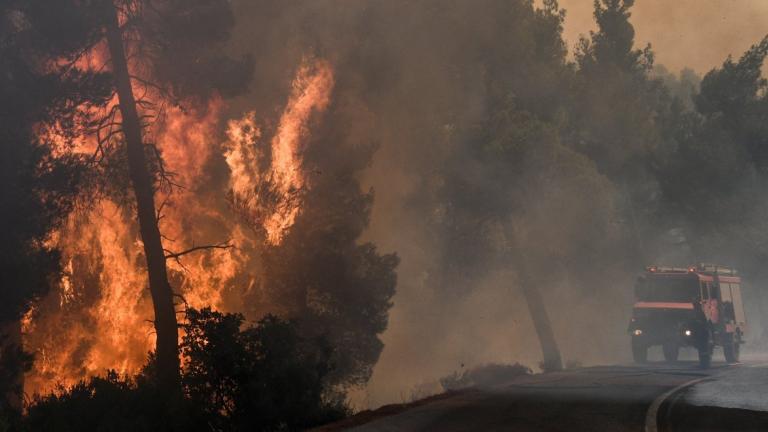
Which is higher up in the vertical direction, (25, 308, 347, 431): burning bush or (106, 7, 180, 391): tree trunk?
(106, 7, 180, 391): tree trunk

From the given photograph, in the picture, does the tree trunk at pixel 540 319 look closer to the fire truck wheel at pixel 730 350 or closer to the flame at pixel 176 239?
the fire truck wheel at pixel 730 350

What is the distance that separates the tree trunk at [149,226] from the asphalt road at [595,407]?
5706 millimetres

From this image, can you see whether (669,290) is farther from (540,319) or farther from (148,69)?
(148,69)

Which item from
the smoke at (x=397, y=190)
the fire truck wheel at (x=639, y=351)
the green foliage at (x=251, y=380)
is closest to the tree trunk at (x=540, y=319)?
the smoke at (x=397, y=190)

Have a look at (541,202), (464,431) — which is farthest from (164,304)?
(541,202)

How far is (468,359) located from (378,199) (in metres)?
12.5

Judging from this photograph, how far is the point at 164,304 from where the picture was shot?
2083cm

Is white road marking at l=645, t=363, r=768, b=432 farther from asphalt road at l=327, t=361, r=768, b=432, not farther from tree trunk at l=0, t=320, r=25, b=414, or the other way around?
tree trunk at l=0, t=320, r=25, b=414

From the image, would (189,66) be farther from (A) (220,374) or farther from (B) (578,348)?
(B) (578,348)

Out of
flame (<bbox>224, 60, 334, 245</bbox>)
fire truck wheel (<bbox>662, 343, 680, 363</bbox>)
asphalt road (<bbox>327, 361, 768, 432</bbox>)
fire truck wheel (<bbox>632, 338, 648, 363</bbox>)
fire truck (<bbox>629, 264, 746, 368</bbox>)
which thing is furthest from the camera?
fire truck wheel (<bbox>662, 343, 680, 363</bbox>)

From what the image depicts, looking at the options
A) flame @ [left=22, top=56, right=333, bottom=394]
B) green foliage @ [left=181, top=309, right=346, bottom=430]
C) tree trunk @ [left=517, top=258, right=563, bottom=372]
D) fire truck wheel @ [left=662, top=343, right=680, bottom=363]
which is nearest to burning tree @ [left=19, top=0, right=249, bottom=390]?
flame @ [left=22, top=56, right=333, bottom=394]

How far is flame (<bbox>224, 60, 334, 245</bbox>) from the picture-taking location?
29688 millimetres

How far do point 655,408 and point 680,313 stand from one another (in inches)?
618

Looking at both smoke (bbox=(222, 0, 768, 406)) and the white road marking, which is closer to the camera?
the white road marking
